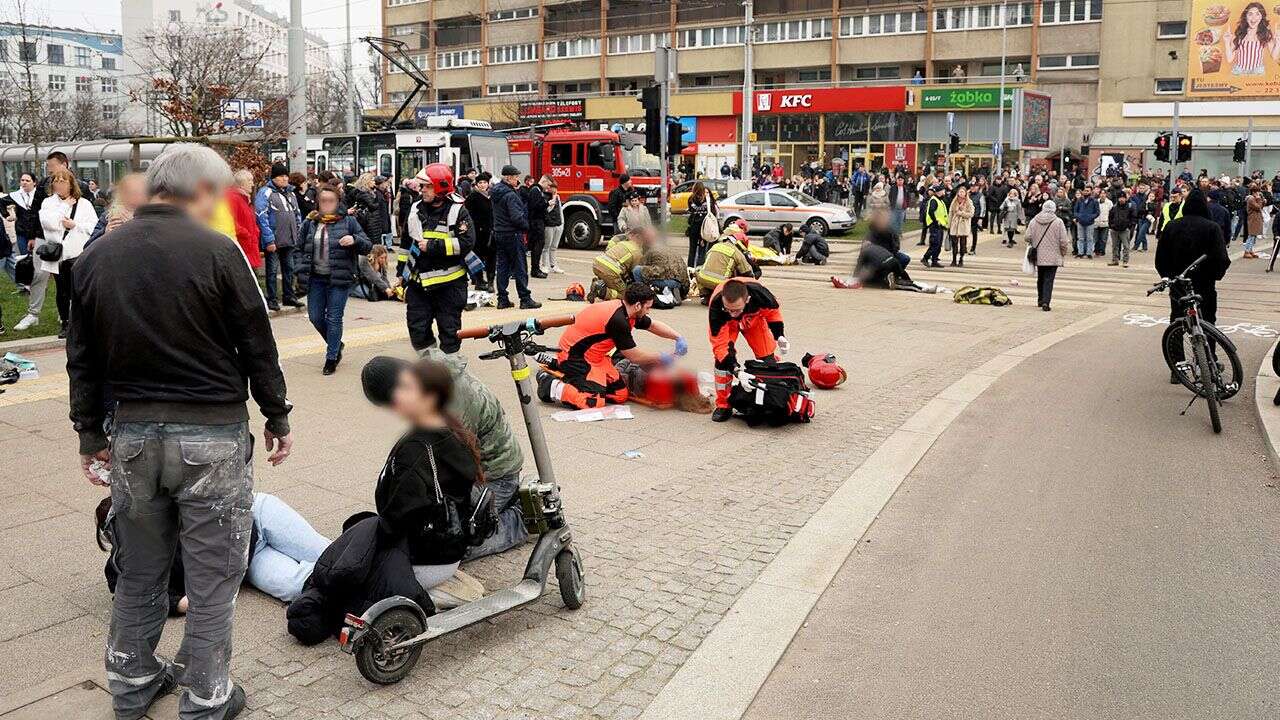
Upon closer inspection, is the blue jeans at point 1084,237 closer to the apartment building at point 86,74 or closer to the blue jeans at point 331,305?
the blue jeans at point 331,305

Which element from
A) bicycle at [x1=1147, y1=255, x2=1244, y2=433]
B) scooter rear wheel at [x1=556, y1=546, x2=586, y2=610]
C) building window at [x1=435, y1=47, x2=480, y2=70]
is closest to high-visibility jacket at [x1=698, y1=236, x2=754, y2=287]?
bicycle at [x1=1147, y1=255, x2=1244, y2=433]

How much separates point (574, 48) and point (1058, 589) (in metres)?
72.8

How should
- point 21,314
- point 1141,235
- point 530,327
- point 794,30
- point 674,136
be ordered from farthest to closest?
point 794,30, point 1141,235, point 674,136, point 21,314, point 530,327

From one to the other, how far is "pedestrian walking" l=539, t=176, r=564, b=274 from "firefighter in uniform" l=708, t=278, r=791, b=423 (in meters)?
10.5

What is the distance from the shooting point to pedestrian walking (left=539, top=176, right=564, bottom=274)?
19.1 meters

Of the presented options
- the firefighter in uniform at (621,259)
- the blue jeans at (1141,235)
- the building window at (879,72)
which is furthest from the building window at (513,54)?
the firefighter in uniform at (621,259)

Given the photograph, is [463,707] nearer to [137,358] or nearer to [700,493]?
[137,358]

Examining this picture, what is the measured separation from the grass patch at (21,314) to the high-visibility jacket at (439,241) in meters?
4.75

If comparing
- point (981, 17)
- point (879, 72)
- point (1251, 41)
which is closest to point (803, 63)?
point (879, 72)

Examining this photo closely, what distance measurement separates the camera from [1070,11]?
57.7 m

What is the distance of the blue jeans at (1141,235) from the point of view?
2788 cm

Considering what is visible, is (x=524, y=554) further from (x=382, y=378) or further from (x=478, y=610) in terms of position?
(x=382, y=378)

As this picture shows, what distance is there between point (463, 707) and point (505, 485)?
1.61m

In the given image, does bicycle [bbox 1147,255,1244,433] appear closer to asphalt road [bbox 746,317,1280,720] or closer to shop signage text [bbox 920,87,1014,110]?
A: asphalt road [bbox 746,317,1280,720]
